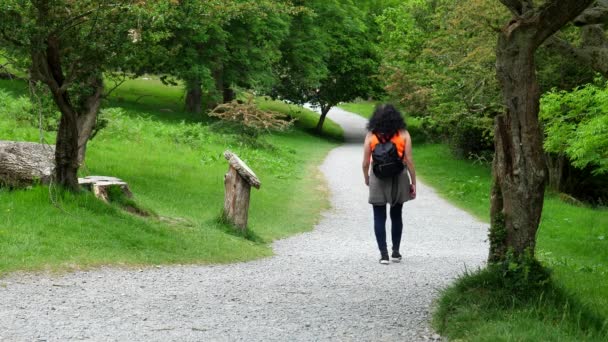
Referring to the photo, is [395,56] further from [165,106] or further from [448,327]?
[448,327]

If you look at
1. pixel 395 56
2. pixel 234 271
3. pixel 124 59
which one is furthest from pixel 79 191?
pixel 395 56

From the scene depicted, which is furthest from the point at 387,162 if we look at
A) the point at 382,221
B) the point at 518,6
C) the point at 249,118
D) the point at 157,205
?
the point at 249,118

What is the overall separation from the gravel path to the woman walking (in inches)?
34.1

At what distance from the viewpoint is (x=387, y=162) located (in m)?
10.1

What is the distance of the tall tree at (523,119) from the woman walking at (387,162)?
3.27m

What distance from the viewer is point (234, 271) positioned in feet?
32.6

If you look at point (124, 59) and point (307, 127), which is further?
point (307, 127)

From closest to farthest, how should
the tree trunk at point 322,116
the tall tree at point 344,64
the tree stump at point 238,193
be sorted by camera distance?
the tree stump at point 238,193 → the tall tree at point 344,64 → the tree trunk at point 322,116

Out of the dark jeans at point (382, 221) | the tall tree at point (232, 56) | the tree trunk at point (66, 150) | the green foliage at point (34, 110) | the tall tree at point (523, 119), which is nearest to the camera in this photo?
the tall tree at point (523, 119)

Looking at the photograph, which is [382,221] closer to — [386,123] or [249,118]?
[386,123]

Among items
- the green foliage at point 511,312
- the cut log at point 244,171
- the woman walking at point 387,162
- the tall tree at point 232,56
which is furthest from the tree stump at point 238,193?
the tall tree at point 232,56

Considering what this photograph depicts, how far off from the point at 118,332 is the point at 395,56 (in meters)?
35.7

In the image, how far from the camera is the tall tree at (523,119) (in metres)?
6.81

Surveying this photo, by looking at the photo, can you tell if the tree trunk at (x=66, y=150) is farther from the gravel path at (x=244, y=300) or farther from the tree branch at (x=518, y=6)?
the tree branch at (x=518, y=6)
